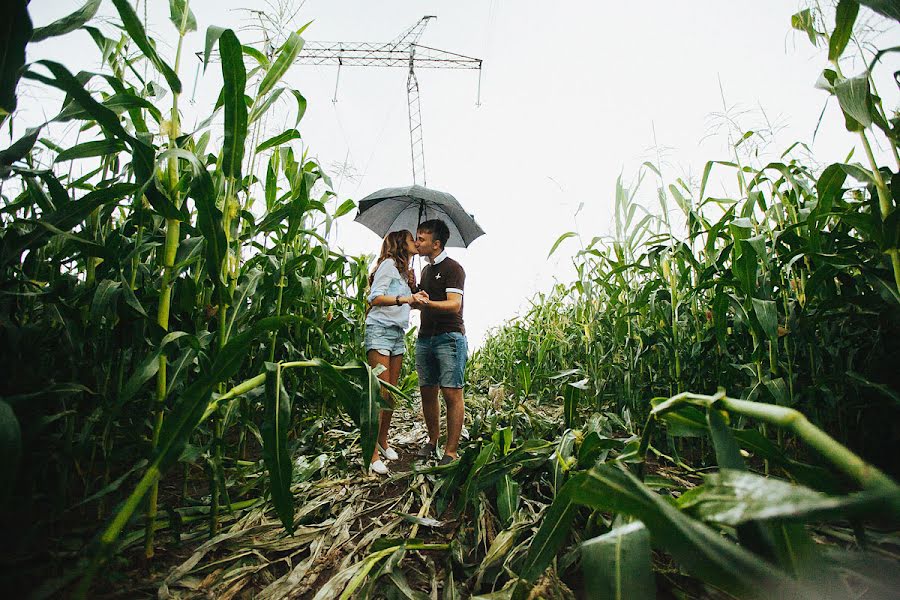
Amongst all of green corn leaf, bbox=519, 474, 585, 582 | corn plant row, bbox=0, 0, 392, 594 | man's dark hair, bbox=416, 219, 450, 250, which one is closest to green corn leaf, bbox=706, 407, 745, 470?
green corn leaf, bbox=519, 474, 585, 582

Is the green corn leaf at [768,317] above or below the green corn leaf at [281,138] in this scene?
below

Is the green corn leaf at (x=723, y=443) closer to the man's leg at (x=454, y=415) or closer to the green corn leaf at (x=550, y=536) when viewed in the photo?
the green corn leaf at (x=550, y=536)

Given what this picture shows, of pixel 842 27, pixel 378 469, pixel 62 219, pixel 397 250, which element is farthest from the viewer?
pixel 397 250

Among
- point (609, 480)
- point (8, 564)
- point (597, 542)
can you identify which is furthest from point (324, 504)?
point (609, 480)

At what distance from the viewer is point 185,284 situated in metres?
1.32

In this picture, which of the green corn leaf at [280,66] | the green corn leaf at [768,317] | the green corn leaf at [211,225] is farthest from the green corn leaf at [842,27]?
the green corn leaf at [211,225]

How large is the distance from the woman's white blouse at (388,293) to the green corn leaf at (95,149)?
5.63 feet

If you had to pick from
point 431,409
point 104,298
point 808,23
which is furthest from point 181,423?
point 808,23

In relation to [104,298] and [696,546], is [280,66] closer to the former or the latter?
[104,298]

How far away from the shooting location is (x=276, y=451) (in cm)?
96

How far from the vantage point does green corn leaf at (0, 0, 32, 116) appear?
810 millimetres

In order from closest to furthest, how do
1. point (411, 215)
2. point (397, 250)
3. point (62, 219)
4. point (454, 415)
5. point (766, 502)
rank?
1. point (766, 502)
2. point (62, 219)
3. point (454, 415)
4. point (397, 250)
5. point (411, 215)

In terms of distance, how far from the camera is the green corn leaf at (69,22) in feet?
3.55

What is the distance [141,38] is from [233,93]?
0.41 metres
